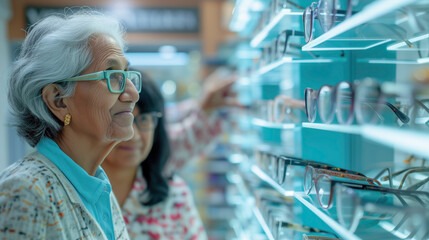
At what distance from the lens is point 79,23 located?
1466 millimetres

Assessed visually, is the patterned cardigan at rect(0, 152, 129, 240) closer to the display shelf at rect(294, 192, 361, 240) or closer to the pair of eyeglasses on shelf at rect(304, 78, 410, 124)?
the display shelf at rect(294, 192, 361, 240)

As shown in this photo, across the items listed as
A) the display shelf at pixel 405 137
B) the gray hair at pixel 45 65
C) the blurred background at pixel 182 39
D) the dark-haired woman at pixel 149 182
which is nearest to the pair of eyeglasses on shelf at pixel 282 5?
the gray hair at pixel 45 65

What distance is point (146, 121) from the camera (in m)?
2.29

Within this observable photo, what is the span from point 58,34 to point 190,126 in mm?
2037

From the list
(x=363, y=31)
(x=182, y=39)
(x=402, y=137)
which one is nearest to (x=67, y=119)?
(x=363, y=31)

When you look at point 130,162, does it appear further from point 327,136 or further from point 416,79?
point 416,79

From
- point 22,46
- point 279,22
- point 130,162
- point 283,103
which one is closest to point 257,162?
point 283,103

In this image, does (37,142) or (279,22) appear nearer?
(37,142)

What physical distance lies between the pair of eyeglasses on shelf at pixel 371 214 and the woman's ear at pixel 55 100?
3.22ft

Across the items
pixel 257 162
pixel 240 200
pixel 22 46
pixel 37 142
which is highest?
pixel 22 46

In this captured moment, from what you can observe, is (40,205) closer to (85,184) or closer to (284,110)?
(85,184)

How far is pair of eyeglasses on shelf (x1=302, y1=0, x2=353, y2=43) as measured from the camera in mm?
1182

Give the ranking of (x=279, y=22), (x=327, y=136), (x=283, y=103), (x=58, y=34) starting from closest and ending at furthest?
(x=58, y=34) → (x=279, y=22) → (x=327, y=136) → (x=283, y=103)

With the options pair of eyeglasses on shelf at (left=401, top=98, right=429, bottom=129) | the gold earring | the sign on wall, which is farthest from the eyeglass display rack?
the sign on wall
